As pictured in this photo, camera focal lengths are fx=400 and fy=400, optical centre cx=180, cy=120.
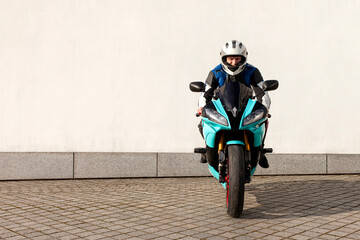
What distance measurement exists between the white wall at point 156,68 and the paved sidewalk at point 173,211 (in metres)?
1.17

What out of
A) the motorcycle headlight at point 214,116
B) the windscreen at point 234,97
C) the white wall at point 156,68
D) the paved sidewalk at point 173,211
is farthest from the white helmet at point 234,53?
the white wall at point 156,68

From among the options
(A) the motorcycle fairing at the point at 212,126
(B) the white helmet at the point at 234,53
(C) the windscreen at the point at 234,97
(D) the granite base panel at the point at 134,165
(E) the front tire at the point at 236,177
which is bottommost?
(D) the granite base panel at the point at 134,165

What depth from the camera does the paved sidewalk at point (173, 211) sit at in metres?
3.74

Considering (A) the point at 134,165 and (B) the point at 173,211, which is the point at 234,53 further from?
(A) the point at 134,165

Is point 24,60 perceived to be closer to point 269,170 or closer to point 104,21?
point 104,21

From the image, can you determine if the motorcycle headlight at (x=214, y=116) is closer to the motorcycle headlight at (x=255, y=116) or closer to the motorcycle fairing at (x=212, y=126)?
the motorcycle fairing at (x=212, y=126)

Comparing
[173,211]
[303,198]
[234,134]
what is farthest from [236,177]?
[303,198]

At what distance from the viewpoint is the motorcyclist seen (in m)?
4.75

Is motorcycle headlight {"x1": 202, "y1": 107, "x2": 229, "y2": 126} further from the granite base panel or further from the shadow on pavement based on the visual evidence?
the granite base panel

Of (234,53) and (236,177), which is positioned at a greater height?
(234,53)

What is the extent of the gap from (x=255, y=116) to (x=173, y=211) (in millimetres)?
1475

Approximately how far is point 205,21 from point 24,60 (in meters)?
3.62

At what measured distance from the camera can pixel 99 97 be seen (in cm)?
777

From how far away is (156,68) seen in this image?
7965 mm
